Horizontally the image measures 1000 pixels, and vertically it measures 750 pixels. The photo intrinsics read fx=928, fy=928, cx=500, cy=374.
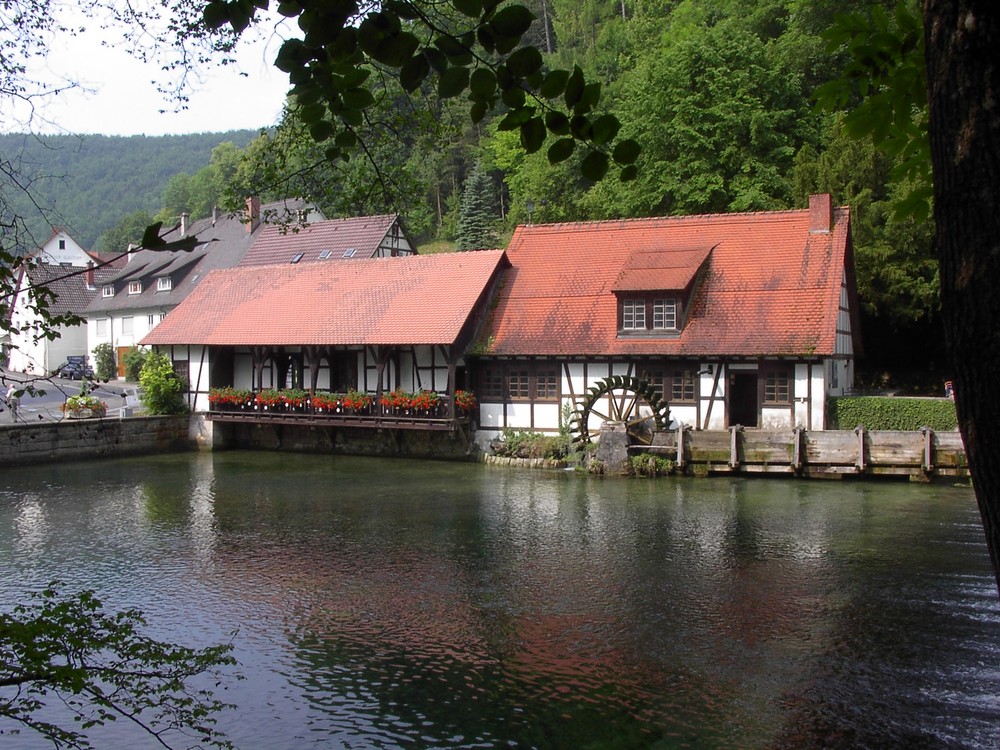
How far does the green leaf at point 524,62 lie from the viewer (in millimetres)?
2869

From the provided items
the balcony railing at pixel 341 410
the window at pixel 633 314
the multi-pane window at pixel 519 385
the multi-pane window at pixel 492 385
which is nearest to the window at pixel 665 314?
the window at pixel 633 314

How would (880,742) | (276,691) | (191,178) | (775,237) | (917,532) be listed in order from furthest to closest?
(191,178) < (775,237) < (917,532) < (276,691) < (880,742)

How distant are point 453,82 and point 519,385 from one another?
66.0 ft

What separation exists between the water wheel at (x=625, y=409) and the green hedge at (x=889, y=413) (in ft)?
12.2

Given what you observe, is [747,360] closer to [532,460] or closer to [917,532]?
[532,460]

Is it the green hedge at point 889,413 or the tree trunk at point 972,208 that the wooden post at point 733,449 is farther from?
the tree trunk at point 972,208

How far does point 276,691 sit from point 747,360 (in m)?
14.7

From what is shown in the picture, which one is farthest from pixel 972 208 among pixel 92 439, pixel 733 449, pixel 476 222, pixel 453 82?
pixel 476 222

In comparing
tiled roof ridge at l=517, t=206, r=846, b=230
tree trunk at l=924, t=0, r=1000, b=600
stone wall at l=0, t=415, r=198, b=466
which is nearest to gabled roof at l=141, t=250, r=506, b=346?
tiled roof ridge at l=517, t=206, r=846, b=230

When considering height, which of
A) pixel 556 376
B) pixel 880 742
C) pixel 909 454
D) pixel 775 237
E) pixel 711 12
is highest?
pixel 711 12

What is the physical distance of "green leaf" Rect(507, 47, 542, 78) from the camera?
9.41 feet

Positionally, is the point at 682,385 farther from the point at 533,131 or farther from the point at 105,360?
the point at 105,360

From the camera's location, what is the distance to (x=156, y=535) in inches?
586

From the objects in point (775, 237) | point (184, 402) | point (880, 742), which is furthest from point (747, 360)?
point (184, 402)
